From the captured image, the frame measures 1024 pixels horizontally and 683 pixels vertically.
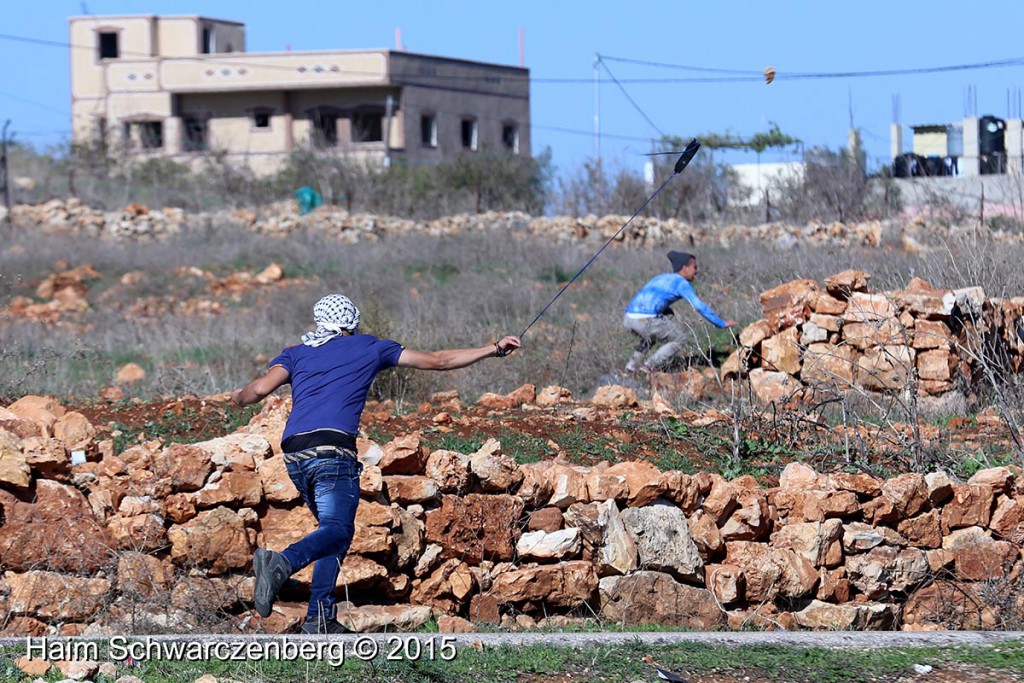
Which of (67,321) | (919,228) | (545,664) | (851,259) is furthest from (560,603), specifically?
(919,228)

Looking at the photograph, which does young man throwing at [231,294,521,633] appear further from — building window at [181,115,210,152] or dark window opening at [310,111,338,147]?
building window at [181,115,210,152]

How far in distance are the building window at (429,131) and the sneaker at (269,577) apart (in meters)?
43.2

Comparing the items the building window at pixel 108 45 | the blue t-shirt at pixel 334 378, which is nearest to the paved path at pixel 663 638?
the blue t-shirt at pixel 334 378

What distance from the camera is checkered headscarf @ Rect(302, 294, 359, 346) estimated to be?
683 centimetres

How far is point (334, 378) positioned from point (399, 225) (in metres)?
24.0

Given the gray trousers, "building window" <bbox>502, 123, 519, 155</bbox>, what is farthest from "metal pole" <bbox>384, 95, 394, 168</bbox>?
the gray trousers

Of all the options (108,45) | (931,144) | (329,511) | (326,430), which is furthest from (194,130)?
(329,511)

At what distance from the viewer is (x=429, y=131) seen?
49125 millimetres

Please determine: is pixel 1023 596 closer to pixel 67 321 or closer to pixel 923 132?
pixel 67 321

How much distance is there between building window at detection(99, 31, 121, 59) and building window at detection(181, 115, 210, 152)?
217 inches

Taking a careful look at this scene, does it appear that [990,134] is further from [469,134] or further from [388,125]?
[469,134]

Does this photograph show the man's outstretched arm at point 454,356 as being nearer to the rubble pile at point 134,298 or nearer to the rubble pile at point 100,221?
the rubble pile at point 134,298

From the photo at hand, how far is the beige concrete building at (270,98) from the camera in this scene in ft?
154

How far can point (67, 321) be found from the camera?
21.3m
